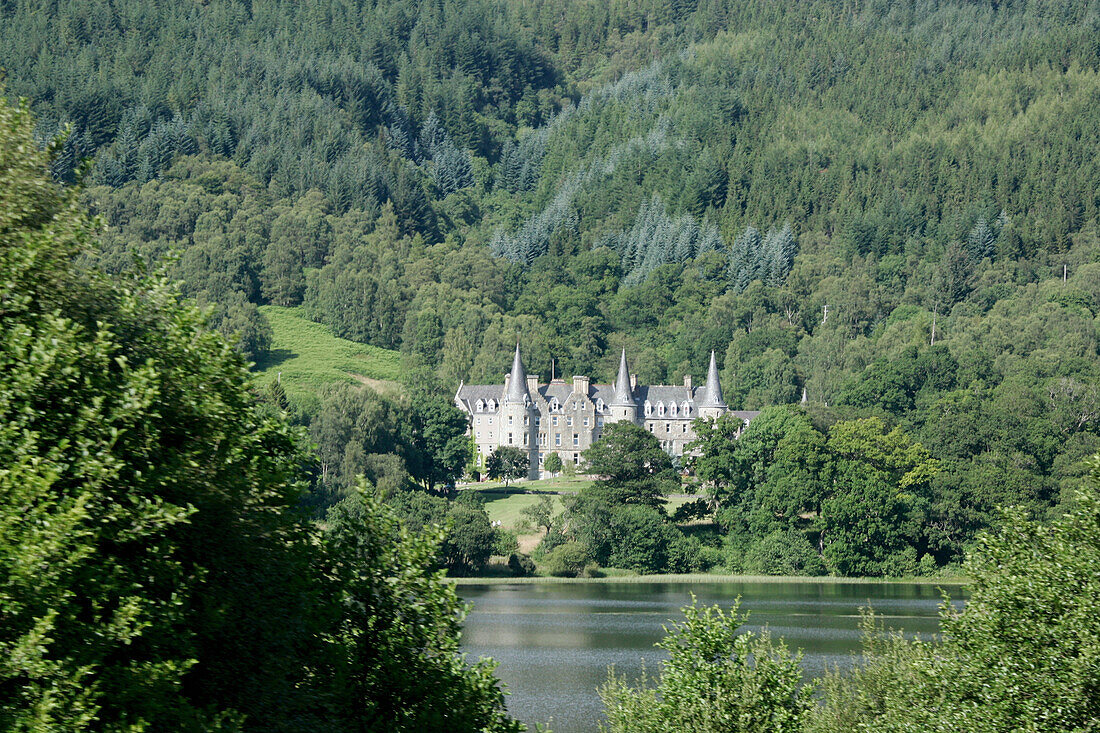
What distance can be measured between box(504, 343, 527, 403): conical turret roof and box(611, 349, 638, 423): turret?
9.48 meters

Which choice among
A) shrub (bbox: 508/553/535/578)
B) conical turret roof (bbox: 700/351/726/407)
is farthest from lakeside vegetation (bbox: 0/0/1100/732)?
conical turret roof (bbox: 700/351/726/407)

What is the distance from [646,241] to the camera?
19588 cm

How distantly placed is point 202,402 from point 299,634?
2.74 metres

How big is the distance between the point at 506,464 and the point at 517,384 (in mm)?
18547

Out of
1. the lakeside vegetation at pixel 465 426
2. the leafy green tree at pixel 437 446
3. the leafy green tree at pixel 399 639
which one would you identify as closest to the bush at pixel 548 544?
the lakeside vegetation at pixel 465 426

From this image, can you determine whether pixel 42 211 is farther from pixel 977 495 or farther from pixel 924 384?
pixel 924 384

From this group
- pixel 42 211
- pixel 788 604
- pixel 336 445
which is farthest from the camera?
pixel 336 445

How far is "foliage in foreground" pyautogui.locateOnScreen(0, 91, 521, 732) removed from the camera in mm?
11180

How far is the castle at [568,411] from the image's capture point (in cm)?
13075

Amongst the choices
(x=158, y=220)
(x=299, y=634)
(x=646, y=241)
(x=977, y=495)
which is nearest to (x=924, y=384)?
(x=977, y=495)

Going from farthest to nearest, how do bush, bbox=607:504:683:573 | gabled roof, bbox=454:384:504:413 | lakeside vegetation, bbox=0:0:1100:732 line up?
gabled roof, bbox=454:384:504:413 < bush, bbox=607:504:683:573 < lakeside vegetation, bbox=0:0:1100:732

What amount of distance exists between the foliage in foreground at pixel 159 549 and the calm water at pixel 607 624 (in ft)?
66.8

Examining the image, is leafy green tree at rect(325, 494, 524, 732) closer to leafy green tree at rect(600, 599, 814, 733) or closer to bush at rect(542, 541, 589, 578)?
leafy green tree at rect(600, 599, 814, 733)

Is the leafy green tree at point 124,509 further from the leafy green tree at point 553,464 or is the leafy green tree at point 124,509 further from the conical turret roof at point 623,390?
the conical turret roof at point 623,390
